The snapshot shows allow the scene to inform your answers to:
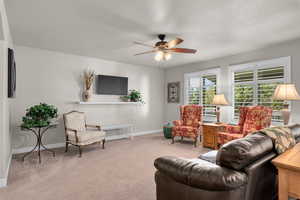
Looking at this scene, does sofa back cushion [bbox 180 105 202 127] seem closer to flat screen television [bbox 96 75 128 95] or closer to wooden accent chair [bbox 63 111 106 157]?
flat screen television [bbox 96 75 128 95]

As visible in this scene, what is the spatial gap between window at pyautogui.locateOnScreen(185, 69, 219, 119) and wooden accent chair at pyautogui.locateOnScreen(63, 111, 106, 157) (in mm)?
3315

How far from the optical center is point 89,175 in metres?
2.95

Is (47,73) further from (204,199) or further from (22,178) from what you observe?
(204,199)

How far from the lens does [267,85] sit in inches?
175

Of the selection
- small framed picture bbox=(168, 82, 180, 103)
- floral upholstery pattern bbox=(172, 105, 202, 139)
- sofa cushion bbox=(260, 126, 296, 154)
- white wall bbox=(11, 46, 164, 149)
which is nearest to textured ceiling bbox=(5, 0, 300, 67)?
white wall bbox=(11, 46, 164, 149)

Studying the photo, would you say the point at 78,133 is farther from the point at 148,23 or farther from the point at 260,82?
the point at 260,82

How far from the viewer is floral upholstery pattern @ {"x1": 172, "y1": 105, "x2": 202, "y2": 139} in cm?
491

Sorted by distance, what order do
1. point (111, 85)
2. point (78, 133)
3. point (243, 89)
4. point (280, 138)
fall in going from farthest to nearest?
point (111, 85)
point (243, 89)
point (78, 133)
point (280, 138)

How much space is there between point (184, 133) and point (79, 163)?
2777 mm

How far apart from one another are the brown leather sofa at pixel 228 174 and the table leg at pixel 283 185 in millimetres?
134

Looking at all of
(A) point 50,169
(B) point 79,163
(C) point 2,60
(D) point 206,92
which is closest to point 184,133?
(D) point 206,92

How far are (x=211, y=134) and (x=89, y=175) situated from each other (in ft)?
9.89

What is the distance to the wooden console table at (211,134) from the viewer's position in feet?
14.4

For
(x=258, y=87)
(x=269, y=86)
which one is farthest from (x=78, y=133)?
(x=269, y=86)
